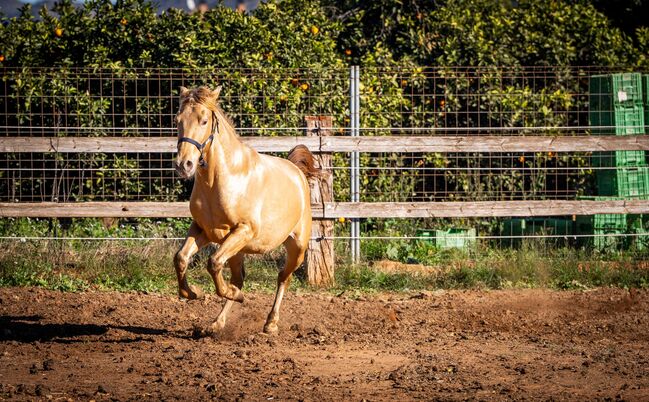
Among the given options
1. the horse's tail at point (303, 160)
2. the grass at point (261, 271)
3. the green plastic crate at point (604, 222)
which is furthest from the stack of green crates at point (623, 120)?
the horse's tail at point (303, 160)

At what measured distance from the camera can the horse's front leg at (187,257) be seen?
7.14 metres

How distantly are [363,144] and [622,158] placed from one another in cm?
461

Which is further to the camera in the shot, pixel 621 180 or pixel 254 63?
pixel 621 180

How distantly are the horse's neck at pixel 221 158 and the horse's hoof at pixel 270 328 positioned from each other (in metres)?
1.59

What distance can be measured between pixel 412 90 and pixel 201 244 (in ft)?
17.8

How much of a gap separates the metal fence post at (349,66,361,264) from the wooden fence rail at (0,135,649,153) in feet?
1.56

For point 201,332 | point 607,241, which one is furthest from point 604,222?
point 201,332

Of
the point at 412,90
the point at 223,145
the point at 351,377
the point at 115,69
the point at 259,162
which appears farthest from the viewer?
the point at 412,90

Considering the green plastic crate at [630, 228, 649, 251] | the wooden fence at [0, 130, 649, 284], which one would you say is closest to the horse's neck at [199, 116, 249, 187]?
the wooden fence at [0, 130, 649, 284]

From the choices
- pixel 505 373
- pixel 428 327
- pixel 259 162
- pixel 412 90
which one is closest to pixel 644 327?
pixel 428 327

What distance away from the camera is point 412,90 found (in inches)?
471

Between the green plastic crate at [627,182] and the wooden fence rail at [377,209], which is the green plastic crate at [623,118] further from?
the wooden fence rail at [377,209]

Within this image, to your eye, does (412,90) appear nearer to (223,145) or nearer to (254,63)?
(254,63)

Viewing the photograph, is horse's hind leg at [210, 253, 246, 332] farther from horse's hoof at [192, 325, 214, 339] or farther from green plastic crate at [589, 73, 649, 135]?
green plastic crate at [589, 73, 649, 135]
